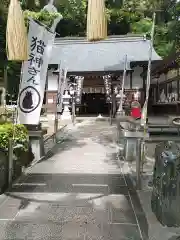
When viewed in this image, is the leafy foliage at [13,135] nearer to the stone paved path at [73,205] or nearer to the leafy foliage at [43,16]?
the stone paved path at [73,205]

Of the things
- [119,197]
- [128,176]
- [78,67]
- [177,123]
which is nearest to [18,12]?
[119,197]

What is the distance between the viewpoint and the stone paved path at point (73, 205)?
13.4 feet

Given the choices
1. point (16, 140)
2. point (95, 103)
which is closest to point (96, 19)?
point (16, 140)

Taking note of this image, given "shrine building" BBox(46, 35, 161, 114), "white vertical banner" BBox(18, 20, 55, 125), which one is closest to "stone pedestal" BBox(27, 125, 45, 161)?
"white vertical banner" BBox(18, 20, 55, 125)

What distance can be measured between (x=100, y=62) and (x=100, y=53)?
2343 mm

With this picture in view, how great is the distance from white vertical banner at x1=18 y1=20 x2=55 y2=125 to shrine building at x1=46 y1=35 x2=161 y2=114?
12.9m

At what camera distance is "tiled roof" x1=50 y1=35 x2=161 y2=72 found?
77.6 ft

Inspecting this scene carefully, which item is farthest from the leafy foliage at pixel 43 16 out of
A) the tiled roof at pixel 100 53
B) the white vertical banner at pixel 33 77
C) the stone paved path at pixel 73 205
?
the tiled roof at pixel 100 53

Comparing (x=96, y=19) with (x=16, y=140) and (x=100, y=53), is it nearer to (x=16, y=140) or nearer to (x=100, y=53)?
(x=16, y=140)

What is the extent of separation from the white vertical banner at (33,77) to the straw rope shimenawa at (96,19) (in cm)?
399

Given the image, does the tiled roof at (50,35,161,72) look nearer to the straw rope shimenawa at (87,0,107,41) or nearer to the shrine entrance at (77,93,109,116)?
the shrine entrance at (77,93,109,116)

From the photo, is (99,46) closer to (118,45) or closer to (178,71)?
(118,45)

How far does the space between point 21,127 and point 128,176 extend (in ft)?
8.60

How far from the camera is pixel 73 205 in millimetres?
5105
